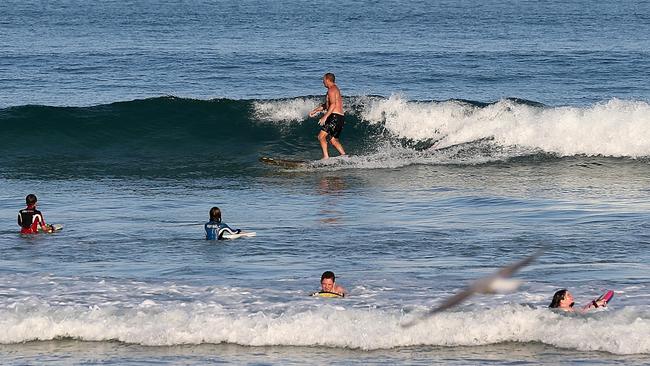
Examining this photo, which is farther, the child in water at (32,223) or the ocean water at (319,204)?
the child in water at (32,223)

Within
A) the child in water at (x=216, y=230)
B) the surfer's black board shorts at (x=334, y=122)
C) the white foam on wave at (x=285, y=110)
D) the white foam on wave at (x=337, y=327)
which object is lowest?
the white foam on wave at (x=337, y=327)

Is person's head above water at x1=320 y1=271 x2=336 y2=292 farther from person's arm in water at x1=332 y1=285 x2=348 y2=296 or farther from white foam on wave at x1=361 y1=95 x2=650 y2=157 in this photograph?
white foam on wave at x1=361 y1=95 x2=650 y2=157

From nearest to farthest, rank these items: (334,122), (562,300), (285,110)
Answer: (562,300), (334,122), (285,110)

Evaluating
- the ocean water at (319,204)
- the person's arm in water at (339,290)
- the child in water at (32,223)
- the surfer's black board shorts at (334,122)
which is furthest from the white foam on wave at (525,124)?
the person's arm in water at (339,290)

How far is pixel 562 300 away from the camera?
1080 centimetres

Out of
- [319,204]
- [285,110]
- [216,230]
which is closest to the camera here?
[216,230]

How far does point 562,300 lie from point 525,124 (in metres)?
13.3

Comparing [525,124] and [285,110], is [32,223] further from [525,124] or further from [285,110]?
[525,124]

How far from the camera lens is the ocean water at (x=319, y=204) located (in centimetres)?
1061

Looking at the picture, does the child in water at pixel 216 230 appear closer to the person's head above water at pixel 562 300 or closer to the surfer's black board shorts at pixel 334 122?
the person's head above water at pixel 562 300

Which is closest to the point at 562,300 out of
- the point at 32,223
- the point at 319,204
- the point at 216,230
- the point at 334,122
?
the point at 216,230

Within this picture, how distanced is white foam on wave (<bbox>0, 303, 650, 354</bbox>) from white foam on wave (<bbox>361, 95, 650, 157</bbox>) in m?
12.2

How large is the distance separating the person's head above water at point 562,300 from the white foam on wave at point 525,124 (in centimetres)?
1188

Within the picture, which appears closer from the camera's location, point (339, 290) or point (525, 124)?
point (339, 290)
